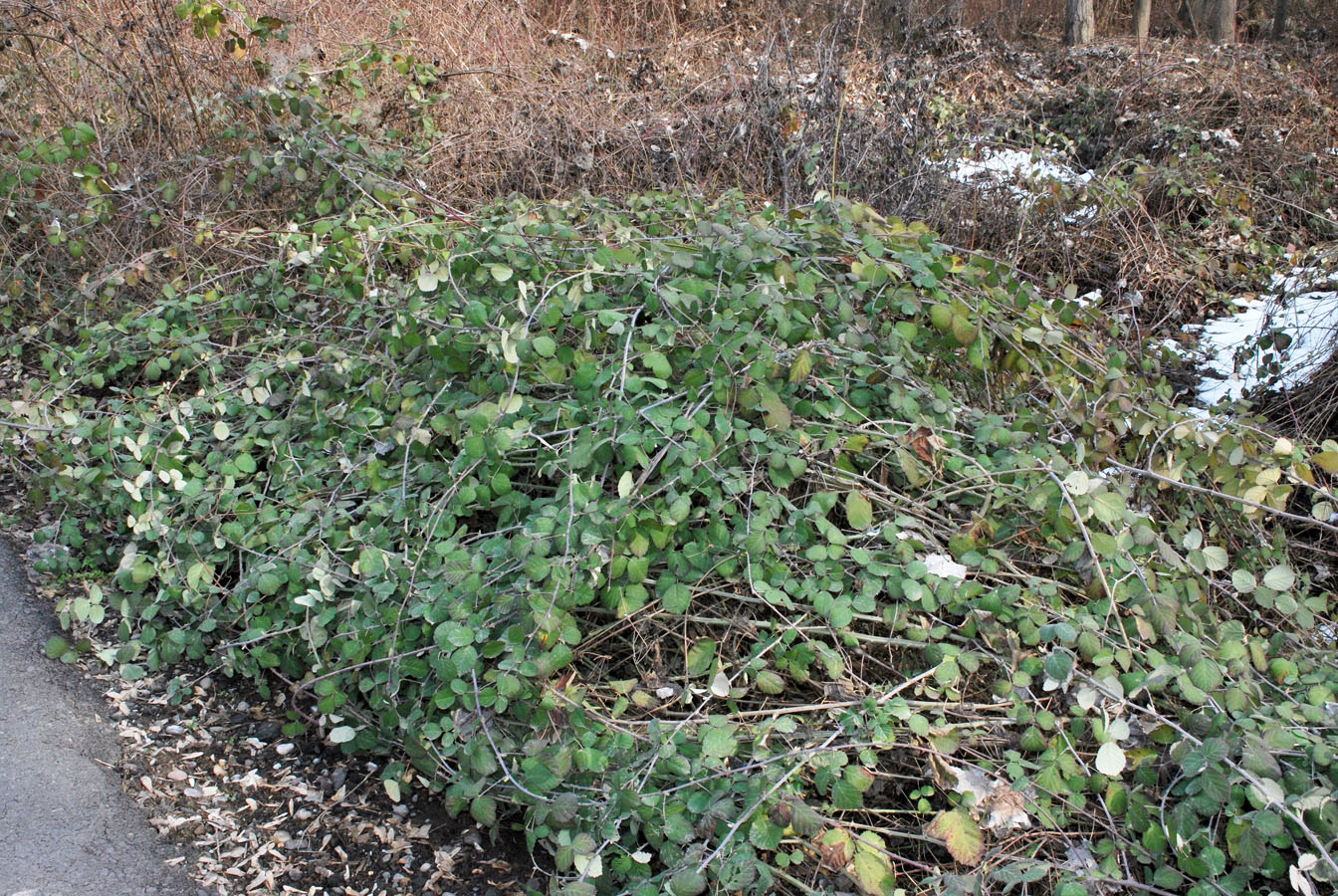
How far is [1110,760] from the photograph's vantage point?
1982mm

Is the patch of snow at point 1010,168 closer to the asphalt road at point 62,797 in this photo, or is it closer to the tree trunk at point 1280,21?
the asphalt road at point 62,797

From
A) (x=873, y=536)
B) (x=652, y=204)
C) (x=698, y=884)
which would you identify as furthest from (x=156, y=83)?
(x=698, y=884)

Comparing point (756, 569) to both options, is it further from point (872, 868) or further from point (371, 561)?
point (371, 561)

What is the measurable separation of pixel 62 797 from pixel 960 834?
2.21 meters

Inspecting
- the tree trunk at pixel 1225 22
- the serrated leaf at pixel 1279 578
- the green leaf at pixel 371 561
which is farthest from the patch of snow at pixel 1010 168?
the tree trunk at pixel 1225 22

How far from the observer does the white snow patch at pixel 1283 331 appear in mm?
4242

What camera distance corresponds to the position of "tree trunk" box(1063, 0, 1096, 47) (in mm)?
10312

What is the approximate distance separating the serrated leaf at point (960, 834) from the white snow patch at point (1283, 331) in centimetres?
293

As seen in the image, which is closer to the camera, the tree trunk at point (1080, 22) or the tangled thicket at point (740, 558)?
the tangled thicket at point (740, 558)

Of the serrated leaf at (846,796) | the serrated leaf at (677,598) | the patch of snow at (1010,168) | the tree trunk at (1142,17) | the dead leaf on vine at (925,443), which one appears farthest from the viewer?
the tree trunk at (1142,17)

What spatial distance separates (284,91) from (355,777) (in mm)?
3620

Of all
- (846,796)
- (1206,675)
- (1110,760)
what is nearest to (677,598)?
(846,796)

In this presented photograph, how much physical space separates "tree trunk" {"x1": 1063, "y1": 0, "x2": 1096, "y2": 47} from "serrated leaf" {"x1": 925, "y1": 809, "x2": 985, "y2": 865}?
34.1 feet

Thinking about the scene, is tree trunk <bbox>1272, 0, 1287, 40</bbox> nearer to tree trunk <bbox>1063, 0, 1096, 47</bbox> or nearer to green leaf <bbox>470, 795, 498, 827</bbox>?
tree trunk <bbox>1063, 0, 1096, 47</bbox>
